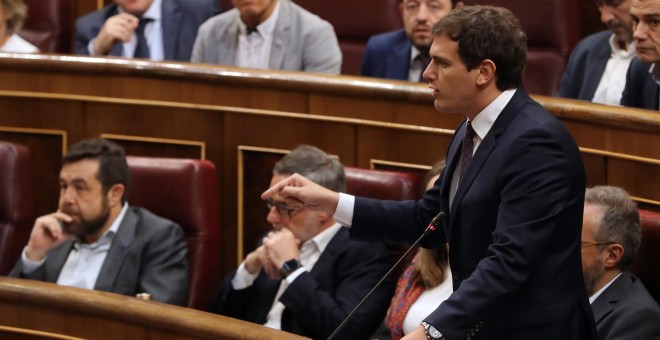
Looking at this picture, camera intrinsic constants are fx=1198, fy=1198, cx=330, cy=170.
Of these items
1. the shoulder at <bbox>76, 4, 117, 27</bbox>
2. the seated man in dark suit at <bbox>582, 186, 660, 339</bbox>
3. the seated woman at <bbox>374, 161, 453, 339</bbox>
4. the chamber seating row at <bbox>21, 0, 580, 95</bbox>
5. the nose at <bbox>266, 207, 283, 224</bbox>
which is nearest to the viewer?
the seated man in dark suit at <bbox>582, 186, 660, 339</bbox>

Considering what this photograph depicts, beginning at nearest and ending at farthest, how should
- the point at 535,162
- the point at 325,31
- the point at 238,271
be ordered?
1. the point at 535,162
2. the point at 238,271
3. the point at 325,31

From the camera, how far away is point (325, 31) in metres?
1.67

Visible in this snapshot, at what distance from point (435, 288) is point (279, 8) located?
0.61 metres

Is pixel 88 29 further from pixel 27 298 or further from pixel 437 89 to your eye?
pixel 437 89

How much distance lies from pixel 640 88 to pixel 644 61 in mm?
71

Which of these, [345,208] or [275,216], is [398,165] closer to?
[275,216]

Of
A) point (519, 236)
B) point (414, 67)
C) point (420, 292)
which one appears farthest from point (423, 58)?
point (519, 236)

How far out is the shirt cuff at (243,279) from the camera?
4.37 ft

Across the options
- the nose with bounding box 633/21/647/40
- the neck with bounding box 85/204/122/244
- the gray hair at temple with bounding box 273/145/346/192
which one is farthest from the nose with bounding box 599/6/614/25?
the neck with bounding box 85/204/122/244

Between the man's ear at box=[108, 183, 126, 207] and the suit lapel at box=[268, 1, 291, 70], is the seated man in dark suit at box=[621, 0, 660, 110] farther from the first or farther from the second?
the man's ear at box=[108, 183, 126, 207]

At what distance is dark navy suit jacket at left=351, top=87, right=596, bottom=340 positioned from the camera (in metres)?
0.79

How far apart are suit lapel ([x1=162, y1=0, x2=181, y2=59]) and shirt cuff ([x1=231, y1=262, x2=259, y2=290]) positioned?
1.89ft

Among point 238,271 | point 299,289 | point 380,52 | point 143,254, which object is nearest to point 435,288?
point 299,289

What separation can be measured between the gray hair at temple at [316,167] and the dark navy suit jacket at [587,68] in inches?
15.7
